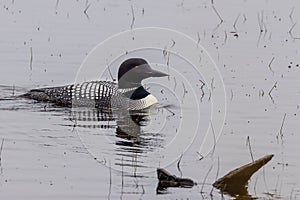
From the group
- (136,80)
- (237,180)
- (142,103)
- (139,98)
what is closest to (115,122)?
(142,103)

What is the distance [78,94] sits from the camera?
13953mm

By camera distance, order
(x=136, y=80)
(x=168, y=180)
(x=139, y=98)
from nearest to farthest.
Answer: (x=168, y=180), (x=139, y=98), (x=136, y=80)

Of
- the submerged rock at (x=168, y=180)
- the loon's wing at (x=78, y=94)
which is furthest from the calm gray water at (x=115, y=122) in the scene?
the loon's wing at (x=78, y=94)

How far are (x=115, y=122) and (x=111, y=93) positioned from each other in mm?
1260

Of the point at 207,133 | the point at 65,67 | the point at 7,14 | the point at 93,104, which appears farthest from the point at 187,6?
the point at 207,133

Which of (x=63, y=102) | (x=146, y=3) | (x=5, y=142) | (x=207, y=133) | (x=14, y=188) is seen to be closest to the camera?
(x=14, y=188)

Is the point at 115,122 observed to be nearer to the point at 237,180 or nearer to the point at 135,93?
the point at 135,93

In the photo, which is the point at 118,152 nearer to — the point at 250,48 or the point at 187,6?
the point at 250,48

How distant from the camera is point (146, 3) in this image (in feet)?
81.2

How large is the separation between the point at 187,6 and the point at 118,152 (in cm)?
1486

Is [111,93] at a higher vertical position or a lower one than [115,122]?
higher

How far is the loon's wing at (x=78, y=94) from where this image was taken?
548 inches

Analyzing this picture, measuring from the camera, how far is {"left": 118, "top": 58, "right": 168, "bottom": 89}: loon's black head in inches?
547

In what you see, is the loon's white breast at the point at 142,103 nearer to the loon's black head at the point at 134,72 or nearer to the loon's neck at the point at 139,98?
the loon's neck at the point at 139,98
